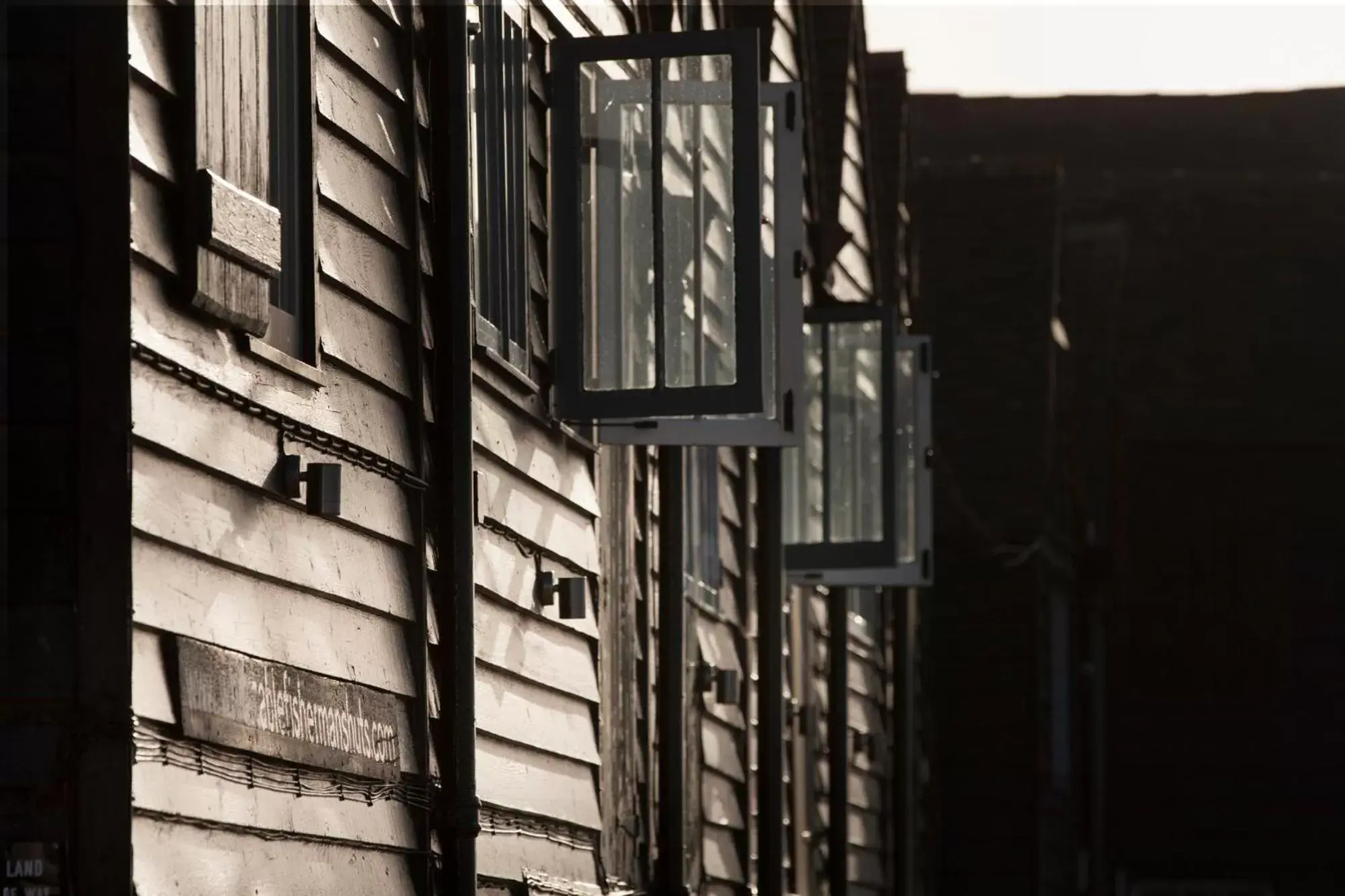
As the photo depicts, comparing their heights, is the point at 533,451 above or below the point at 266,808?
above

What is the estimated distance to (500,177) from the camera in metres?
7.04

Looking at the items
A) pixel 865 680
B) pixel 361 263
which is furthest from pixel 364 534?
pixel 865 680

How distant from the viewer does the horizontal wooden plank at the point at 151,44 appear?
13.9 feet

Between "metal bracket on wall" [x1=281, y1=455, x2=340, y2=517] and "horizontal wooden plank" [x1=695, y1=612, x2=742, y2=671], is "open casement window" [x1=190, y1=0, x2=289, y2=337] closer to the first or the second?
"metal bracket on wall" [x1=281, y1=455, x2=340, y2=517]

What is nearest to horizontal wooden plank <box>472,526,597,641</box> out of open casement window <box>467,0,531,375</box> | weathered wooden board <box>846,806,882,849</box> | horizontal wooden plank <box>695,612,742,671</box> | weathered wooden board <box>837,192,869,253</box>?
open casement window <box>467,0,531,375</box>

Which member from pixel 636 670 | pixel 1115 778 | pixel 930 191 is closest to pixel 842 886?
pixel 636 670

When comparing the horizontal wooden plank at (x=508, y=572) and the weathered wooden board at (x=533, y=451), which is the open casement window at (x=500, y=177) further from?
the horizontal wooden plank at (x=508, y=572)

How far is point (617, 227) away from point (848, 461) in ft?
14.3

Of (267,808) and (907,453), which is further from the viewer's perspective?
(907,453)

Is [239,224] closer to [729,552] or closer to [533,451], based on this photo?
[533,451]

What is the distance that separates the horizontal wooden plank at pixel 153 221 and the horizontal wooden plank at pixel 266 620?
0.51 metres

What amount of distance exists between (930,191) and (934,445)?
7.64ft

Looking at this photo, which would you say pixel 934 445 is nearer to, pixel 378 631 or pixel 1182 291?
pixel 1182 291

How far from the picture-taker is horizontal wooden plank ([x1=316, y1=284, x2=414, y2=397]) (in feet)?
17.5
